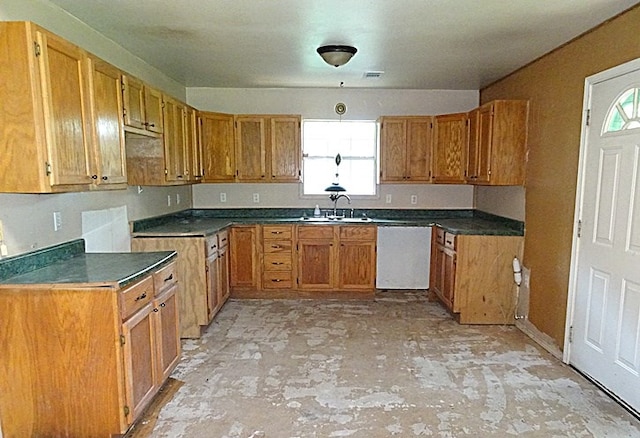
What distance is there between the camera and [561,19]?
109 inches

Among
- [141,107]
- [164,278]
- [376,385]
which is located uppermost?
[141,107]

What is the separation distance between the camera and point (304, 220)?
4938mm

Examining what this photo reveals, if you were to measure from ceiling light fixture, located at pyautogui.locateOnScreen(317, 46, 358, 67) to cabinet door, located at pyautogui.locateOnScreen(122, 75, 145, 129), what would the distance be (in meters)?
1.47

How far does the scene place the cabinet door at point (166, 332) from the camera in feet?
8.71

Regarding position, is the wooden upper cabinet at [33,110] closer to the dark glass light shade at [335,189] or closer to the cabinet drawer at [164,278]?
the cabinet drawer at [164,278]

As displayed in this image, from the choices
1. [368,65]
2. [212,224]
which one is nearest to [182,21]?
[368,65]

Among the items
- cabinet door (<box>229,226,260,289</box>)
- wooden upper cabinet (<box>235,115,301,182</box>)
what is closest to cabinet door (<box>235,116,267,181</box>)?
wooden upper cabinet (<box>235,115,301,182</box>)

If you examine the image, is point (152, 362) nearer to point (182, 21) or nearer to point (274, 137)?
point (182, 21)

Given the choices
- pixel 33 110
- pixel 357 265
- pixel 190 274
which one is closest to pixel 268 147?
pixel 357 265

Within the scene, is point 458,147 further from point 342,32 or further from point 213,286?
point 213,286

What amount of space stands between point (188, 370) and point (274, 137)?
2.97 metres

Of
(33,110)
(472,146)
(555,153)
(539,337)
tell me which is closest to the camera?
(33,110)

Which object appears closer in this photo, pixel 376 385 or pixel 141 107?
pixel 376 385

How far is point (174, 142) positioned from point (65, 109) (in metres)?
1.76
